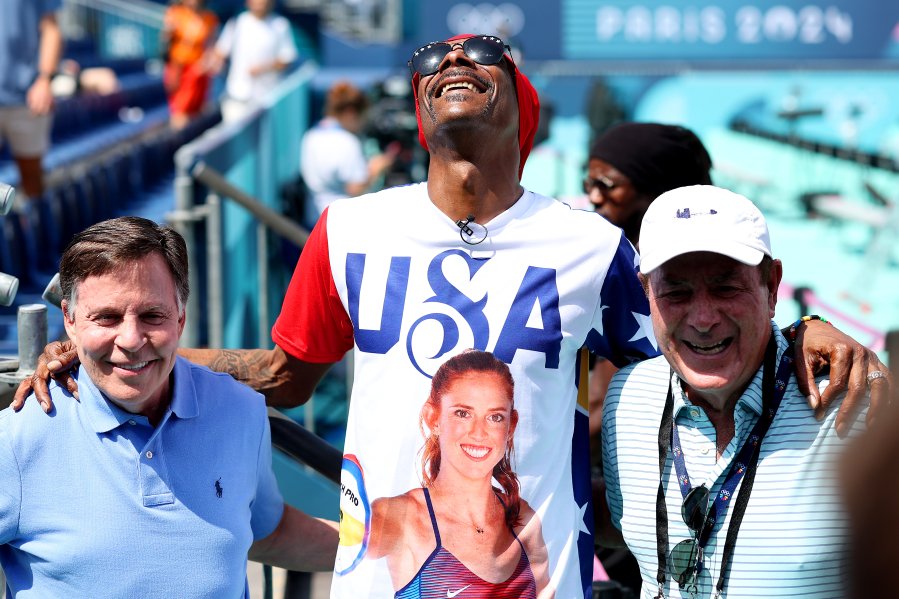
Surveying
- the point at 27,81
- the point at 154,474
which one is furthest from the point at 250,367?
the point at 27,81

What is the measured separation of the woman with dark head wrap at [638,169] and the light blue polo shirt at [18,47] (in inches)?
206

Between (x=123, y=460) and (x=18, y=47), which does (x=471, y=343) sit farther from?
(x=18, y=47)

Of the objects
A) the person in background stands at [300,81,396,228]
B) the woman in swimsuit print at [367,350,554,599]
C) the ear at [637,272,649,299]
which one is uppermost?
the ear at [637,272,649,299]

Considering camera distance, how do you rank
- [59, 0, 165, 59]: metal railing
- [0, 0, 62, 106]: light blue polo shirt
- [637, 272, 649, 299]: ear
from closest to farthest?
1. [637, 272, 649, 299]: ear
2. [0, 0, 62, 106]: light blue polo shirt
3. [59, 0, 165, 59]: metal railing

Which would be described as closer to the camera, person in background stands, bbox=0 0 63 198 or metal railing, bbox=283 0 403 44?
person in background stands, bbox=0 0 63 198

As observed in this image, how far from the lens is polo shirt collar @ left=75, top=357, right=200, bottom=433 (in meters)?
2.27

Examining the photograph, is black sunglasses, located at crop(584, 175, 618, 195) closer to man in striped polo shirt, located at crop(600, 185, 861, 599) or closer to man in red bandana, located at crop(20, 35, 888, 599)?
man in red bandana, located at crop(20, 35, 888, 599)

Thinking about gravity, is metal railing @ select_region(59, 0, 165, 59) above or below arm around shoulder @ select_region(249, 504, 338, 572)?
below

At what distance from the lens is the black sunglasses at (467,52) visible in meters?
2.49

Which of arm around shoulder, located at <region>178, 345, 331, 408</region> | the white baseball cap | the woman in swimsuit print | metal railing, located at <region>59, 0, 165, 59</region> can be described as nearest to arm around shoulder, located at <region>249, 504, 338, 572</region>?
arm around shoulder, located at <region>178, 345, 331, 408</region>

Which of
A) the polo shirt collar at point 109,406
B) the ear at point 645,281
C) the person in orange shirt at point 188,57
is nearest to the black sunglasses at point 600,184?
the ear at point 645,281

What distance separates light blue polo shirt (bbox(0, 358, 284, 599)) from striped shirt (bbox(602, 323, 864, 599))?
32.1 inches

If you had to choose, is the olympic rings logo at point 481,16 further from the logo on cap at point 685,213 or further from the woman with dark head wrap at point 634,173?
the logo on cap at point 685,213

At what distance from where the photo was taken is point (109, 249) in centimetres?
225
